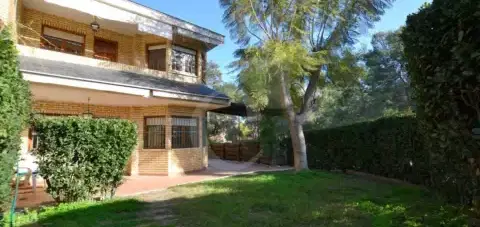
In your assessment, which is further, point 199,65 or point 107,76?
point 199,65

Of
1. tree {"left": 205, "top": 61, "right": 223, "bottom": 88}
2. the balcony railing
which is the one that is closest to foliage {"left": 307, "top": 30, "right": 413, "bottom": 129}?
tree {"left": 205, "top": 61, "right": 223, "bottom": 88}

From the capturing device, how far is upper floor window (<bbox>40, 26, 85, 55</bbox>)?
1297 centimetres

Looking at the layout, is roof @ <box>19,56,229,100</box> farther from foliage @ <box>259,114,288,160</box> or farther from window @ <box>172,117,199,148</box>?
foliage @ <box>259,114,288,160</box>

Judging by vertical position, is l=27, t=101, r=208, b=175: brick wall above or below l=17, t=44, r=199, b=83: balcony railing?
below

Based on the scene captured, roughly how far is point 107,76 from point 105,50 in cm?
334

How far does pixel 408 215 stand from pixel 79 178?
7.16 m

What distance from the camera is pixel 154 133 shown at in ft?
50.2

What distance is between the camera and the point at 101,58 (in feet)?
48.3

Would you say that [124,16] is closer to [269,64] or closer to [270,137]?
[269,64]

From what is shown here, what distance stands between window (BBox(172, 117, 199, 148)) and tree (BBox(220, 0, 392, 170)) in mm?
3212

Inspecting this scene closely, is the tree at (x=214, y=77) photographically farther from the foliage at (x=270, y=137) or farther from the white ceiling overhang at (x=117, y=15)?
the white ceiling overhang at (x=117, y=15)

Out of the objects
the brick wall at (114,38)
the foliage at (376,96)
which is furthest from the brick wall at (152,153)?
the foliage at (376,96)

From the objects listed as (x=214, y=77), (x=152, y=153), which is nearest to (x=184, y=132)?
(x=152, y=153)

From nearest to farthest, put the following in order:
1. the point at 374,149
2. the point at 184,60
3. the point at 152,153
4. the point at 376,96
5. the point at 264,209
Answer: the point at 264,209 < the point at 374,149 < the point at 152,153 < the point at 184,60 < the point at 376,96
